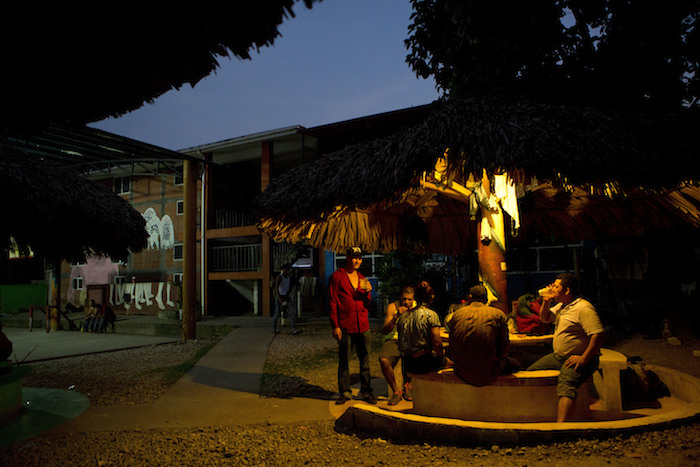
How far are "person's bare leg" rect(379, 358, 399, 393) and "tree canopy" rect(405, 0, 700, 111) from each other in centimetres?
524

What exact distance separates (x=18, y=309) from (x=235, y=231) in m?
15.2

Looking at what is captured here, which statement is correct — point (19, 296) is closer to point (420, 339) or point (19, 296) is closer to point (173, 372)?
point (173, 372)

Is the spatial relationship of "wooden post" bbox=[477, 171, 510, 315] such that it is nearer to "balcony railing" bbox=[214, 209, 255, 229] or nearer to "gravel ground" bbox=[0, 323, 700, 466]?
"gravel ground" bbox=[0, 323, 700, 466]

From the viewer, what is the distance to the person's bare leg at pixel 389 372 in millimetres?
4758

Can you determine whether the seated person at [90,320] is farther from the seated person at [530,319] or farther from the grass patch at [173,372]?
the seated person at [530,319]

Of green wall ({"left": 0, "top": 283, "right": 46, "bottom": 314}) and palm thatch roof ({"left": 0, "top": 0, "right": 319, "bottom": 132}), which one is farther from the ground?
palm thatch roof ({"left": 0, "top": 0, "right": 319, "bottom": 132})

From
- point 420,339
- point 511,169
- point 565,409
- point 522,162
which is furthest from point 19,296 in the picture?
point 565,409

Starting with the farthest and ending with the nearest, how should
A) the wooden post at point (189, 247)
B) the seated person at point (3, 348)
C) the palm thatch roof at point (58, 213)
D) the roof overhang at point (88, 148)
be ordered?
the roof overhang at point (88, 148)
the wooden post at point (189, 247)
the palm thatch roof at point (58, 213)
the seated person at point (3, 348)

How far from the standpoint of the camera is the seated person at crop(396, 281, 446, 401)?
4191 millimetres

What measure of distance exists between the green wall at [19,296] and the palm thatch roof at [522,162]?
25.1m

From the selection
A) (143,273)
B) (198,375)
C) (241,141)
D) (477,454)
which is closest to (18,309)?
(143,273)

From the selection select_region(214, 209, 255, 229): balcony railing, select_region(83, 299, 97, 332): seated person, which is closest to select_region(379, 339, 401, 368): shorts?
select_region(83, 299, 97, 332): seated person

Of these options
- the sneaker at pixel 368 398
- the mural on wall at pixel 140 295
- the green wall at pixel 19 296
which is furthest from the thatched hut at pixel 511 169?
the green wall at pixel 19 296

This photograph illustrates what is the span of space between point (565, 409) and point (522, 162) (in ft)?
6.74
